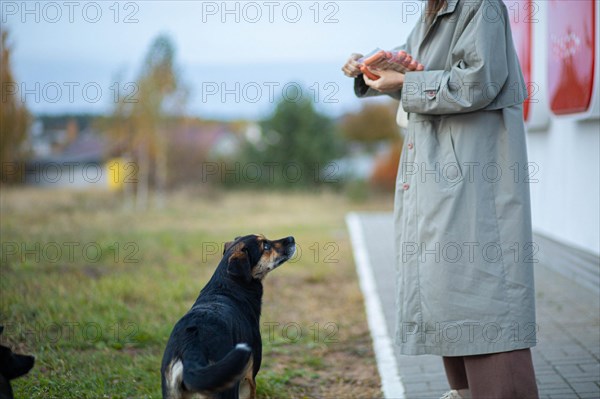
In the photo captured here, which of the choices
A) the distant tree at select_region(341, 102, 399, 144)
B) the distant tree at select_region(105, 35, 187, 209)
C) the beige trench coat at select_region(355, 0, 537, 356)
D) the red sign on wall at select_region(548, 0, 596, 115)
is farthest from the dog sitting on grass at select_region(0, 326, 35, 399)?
the distant tree at select_region(341, 102, 399, 144)

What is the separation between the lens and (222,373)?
2.95 m

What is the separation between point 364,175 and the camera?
29484 mm

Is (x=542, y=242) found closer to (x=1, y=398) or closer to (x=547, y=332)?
(x=547, y=332)

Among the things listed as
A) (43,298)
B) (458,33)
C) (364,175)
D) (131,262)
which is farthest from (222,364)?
(364,175)

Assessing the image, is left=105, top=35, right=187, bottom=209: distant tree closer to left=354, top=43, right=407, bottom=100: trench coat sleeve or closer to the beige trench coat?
left=354, top=43, right=407, bottom=100: trench coat sleeve

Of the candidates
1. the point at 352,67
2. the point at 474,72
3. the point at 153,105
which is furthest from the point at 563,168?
the point at 153,105

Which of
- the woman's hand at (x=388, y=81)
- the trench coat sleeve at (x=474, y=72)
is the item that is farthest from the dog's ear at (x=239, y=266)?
the trench coat sleeve at (x=474, y=72)

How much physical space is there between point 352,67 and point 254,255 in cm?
140

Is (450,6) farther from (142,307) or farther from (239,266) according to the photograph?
(142,307)

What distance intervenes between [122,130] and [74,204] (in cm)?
482

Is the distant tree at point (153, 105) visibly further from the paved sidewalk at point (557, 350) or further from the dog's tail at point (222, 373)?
the dog's tail at point (222, 373)

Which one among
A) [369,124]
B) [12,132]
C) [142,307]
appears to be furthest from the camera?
[369,124]

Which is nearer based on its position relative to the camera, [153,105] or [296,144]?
[153,105]

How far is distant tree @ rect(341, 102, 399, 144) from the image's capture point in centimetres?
4584
